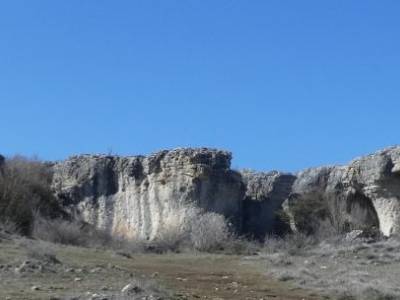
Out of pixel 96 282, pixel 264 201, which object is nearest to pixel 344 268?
pixel 96 282

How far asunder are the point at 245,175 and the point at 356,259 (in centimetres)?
2589

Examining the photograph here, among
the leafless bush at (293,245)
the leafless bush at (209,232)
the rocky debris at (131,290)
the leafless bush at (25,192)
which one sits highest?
the leafless bush at (25,192)

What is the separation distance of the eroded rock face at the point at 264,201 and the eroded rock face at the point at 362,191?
4.17ft

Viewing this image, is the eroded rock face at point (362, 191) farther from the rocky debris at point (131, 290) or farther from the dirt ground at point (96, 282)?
the rocky debris at point (131, 290)

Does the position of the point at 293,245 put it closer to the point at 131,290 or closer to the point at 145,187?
the point at 145,187

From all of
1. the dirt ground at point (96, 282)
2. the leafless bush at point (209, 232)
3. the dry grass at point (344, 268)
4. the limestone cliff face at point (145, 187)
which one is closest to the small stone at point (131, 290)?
the dirt ground at point (96, 282)

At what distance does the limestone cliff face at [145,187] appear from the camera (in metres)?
49.7

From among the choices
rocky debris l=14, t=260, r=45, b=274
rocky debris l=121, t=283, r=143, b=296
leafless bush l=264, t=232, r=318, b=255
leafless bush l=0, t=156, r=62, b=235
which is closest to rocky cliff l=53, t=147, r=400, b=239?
leafless bush l=0, t=156, r=62, b=235

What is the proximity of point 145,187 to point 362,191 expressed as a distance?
1394cm

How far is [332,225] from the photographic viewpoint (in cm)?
4834

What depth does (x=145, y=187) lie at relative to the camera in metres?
52.6

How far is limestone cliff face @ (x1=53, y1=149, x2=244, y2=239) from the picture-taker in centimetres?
4972

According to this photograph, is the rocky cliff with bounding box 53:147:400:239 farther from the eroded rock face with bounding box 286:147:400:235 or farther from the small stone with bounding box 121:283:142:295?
the small stone with bounding box 121:283:142:295

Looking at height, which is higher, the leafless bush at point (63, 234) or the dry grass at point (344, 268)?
the leafless bush at point (63, 234)
